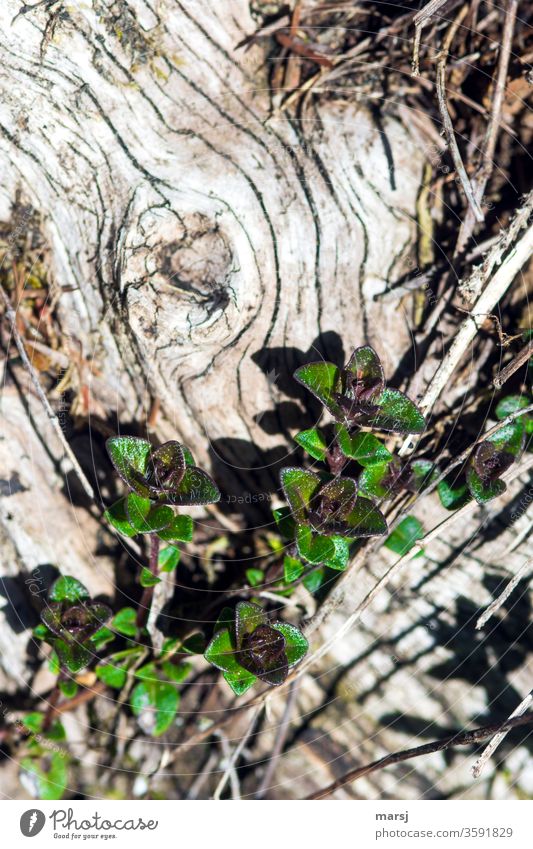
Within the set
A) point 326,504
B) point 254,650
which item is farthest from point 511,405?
point 254,650

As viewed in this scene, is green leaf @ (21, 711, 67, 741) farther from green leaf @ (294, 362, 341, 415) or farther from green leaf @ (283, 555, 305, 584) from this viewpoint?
green leaf @ (294, 362, 341, 415)

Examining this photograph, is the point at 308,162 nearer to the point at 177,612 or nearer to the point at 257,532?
the point at 257,532

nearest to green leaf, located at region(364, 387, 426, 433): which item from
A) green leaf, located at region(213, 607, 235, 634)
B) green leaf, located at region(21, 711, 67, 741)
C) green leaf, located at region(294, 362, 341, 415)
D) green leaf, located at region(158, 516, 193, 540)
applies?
green leaf, located at region(294, 362, 341, 415)

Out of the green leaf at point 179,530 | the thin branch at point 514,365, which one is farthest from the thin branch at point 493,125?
the green leaf at point 179,530

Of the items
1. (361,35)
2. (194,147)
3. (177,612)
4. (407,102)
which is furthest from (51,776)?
(361,35)

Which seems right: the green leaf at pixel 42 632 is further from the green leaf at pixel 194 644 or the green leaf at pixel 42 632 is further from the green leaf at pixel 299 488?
the green leaf at pixel 299 488

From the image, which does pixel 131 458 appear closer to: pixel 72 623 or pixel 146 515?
pixel 146 515

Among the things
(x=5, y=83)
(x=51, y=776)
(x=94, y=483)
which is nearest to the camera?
(x=5, y=83)
